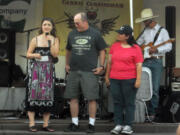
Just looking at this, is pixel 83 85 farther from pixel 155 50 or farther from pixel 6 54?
pixel 6 54

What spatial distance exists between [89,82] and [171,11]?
281cm

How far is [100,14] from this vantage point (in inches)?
347

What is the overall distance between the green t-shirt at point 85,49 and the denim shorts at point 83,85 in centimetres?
9

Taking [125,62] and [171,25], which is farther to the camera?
[171,25]

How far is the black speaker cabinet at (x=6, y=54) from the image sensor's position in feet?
27.4

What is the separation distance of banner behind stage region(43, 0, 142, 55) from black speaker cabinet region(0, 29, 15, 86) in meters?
0.86

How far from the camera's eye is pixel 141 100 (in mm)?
6812

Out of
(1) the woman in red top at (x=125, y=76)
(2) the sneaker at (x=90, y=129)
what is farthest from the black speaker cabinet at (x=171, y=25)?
(2) the sneaker at (x=90, y=129)

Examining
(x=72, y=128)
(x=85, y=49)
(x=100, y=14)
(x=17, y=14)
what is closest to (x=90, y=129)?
(x=72, y=128)

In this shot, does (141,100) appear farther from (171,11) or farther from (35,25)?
(35,25)

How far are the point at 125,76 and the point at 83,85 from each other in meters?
0.63

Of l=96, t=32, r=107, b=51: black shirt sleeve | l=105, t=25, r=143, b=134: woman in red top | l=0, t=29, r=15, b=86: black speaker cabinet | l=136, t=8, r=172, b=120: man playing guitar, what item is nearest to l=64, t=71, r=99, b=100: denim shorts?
l=105, t=25, r=143, b=134: woman in red top

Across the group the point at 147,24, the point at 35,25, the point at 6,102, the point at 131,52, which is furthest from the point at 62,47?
the point at 131,52

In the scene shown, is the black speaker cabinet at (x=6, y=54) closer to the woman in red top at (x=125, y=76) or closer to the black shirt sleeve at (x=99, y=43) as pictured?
the black shirt sleeve at (x=99, y=43)
